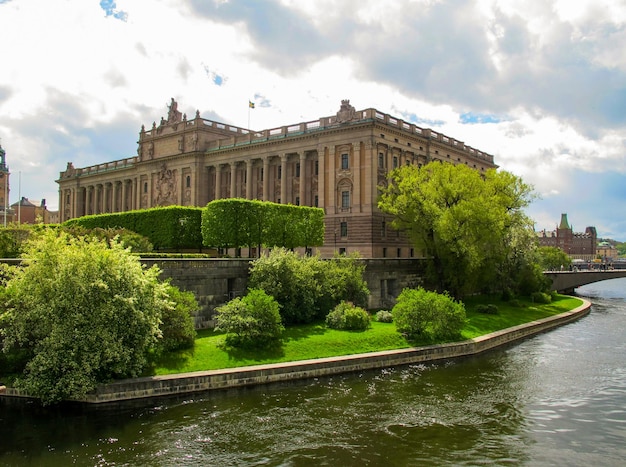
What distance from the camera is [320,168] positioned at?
237ft

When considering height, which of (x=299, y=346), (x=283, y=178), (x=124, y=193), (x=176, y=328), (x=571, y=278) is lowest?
(x=299, y=346)

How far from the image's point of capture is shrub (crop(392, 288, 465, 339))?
119ft

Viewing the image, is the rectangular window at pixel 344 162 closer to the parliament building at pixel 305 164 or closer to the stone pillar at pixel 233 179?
the parliament building at pixel 305 164

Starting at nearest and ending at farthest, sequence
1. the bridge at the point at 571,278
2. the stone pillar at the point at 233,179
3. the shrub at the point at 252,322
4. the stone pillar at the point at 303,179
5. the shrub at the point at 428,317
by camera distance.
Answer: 1. the shrub at the point at 252,322
2. the shrub at the point at 428,317
3. the stone pillar at the point at 303,179
4. the stone pillar at the point at 233,179
5. the bridge at the point at 571,278

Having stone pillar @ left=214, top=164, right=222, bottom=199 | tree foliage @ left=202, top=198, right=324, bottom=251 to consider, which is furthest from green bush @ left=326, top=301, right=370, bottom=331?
stone pillar @ left=214, top=164, right=222, bottom=199

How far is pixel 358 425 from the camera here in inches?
864

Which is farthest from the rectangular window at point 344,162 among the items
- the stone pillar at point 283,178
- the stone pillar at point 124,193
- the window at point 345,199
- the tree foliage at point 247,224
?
the stone pillar at point 124,193

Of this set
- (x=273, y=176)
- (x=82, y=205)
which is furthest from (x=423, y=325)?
(x=82, y=205)

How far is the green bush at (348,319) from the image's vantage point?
36.8 meters

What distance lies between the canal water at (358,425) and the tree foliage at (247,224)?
2218 cm

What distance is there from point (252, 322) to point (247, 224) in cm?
1942

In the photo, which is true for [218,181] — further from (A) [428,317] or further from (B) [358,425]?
(B) [358,425]

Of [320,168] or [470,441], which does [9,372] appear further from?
[320,168]

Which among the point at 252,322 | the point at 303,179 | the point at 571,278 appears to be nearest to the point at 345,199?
the point at 303,179
